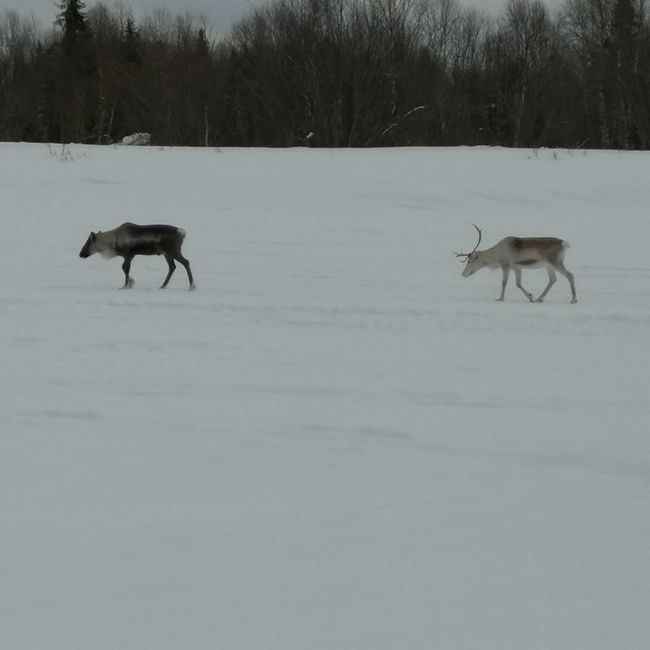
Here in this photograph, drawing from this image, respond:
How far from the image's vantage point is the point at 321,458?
6848mm

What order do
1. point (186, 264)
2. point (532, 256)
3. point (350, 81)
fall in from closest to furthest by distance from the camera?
point (532, 256)
point (186, 264)
point (350, 81)

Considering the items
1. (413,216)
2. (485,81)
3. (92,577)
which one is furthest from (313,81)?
(92,577)

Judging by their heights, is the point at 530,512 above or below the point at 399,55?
below

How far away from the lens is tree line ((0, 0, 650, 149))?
40.2 metres

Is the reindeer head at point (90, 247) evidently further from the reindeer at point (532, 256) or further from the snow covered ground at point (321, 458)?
the reindeer at point (532, 256)

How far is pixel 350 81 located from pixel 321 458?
33.9 m

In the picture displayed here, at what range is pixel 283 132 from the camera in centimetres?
4234

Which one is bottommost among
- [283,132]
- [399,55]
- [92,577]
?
[92,577]

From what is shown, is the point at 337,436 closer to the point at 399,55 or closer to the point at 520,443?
the point at 520,443

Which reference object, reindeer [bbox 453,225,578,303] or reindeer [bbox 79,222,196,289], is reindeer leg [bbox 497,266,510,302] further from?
reindeer [bbox 79,222,196,289]

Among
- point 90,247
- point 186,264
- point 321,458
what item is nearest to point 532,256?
point 186,264

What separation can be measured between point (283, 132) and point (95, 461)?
36.6m

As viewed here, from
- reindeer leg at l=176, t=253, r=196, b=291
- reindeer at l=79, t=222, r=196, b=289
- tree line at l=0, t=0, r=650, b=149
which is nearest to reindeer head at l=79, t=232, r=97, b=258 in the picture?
reindeer at l=79, t=222, r=196, b=289

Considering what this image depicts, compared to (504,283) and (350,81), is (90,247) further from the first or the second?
(350,81)
